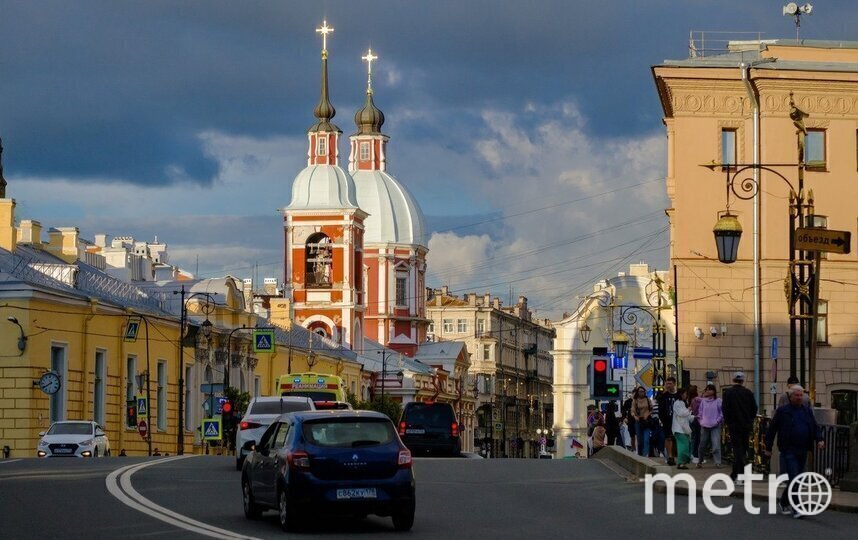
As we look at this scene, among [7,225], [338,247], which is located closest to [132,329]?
[7,225]

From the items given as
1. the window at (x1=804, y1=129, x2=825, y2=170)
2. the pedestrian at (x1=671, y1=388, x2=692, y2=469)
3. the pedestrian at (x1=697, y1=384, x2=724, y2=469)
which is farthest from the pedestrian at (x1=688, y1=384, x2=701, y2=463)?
the window at (x1=804, y1=129, x2=825, y2=170)

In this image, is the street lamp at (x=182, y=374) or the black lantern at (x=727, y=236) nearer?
the black lantern at (x=727, y=236)

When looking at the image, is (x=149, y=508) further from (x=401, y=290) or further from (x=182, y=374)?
(x=401, y=290)

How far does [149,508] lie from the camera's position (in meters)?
21.8

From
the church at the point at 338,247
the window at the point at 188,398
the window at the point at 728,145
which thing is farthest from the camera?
the church at the point at 338,247

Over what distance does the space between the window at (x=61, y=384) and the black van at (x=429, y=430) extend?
42.3 ft

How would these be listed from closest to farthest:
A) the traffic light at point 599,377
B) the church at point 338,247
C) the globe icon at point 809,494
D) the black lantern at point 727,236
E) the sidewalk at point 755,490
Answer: the globe icon at point 809,494 < the sidewalk at point 755,490 < the black lantern at point 727,236 < the traffic light at point 599,377 < the church at point 338,247

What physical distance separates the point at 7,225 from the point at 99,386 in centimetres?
852

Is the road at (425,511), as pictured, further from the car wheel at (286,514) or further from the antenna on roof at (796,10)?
the antenna on roof at (796,10)

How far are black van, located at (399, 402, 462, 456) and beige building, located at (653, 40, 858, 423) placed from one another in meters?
11.8

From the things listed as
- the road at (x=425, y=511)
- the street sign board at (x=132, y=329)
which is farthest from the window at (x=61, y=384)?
the road at (x=425, y=511)

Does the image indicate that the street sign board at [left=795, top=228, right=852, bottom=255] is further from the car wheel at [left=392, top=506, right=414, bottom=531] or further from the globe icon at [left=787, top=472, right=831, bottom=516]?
the car wheel at [left=392, top=506, right=414, bottom=531]

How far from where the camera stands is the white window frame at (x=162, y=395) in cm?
6594

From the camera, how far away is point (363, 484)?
63.1 feet
